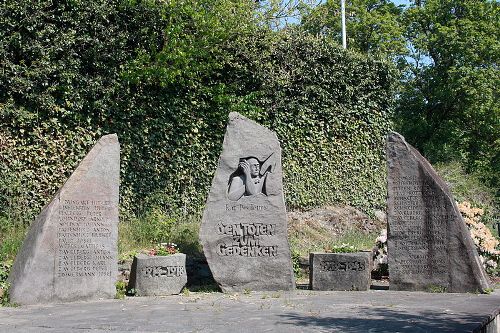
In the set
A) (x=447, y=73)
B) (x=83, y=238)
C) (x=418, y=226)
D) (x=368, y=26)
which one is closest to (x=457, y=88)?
(x=447, y=73)

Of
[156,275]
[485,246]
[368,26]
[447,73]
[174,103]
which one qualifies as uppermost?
[368,26]

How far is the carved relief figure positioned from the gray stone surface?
4.88ft

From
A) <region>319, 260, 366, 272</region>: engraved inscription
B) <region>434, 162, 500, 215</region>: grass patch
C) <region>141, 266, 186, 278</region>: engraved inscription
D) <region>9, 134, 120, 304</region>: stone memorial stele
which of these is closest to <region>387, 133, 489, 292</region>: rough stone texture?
<region>319, 260, 366, 272</region>: engraved inscription

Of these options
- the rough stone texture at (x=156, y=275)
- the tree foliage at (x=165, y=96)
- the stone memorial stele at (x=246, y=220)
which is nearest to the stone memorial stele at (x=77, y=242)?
the rough stone texture at (x=156, y=275)

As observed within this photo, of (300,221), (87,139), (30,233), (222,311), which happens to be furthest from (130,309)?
(300,221)

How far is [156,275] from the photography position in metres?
9.73

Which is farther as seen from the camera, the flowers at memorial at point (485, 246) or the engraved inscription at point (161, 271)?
the flowers at memorial at point (485, 246)

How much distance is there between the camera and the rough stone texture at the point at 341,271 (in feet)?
33.0

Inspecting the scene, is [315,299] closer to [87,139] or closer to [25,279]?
[25,279]

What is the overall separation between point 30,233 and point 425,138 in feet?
62.9

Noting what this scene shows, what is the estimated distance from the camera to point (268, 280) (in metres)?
9.98

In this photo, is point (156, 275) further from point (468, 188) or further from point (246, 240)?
point (468, 188)

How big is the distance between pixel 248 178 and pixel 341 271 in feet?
6.36

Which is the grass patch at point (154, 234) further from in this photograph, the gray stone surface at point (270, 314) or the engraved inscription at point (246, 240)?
the gray stone surface at point (270, 314)
